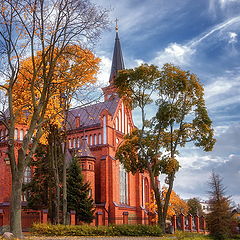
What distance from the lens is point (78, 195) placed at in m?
31.4

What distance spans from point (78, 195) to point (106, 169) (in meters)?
6.09

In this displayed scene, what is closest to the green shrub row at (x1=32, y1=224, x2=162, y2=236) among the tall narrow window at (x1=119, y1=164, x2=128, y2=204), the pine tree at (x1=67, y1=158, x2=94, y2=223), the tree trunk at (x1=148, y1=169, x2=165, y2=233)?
the tree trunk at (x1=148, y1=169, x2=165, y2=233)

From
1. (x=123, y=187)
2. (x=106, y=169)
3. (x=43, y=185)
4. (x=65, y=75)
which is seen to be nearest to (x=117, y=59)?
(x=106, y=169)

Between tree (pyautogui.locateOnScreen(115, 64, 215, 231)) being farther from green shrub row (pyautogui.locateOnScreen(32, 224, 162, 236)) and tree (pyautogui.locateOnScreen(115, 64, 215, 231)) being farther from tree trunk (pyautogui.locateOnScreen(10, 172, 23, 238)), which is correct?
tree trunk (pyautogui.locateOnScreen(10, 172, 23, 238))

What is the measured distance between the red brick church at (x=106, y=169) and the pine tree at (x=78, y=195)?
2062 mm

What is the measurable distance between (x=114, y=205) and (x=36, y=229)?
53.0 ft

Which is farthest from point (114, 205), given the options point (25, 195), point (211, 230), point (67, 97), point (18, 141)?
point (67, 97)

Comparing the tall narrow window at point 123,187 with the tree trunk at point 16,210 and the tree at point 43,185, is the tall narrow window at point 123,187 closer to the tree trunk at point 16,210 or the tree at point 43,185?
the tree at point 43,185

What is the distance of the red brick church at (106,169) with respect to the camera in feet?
115

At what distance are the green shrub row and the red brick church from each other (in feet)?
34.8

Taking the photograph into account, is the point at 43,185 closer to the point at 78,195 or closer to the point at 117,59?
the point at 78,195

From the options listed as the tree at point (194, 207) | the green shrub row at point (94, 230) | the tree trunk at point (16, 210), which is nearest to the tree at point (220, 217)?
the green shrub row at point (94, 230)

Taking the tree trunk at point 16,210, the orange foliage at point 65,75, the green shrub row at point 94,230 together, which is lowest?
the green shrub row at point 94,230

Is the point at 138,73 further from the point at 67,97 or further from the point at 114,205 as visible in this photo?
the point at 114,205
